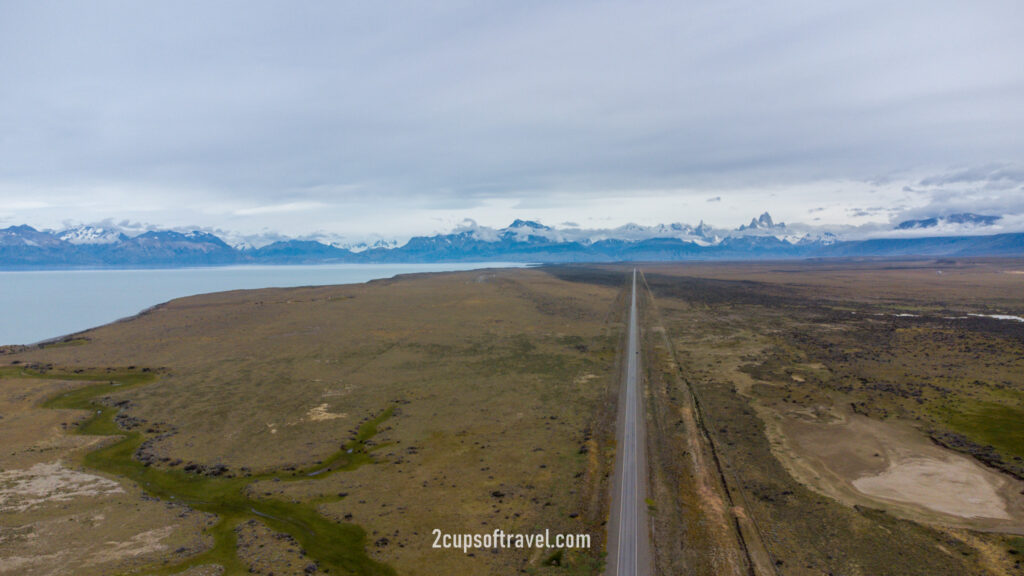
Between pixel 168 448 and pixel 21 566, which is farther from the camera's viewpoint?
pixel 168 448

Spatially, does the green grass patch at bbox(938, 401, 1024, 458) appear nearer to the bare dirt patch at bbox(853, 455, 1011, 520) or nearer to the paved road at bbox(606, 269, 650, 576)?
the bare dirt patch at bbox(853, 455, 1011, 520)

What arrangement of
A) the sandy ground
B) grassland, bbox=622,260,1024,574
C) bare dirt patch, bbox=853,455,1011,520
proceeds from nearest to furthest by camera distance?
grassland, bbox=622,260,1024,574
the sandy ground
bare dirt patch, bbox=853,455,1011,520

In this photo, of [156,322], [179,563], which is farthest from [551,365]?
[156,322]

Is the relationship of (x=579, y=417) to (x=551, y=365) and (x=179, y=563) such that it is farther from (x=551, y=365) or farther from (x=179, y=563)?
(x=179, y=563)

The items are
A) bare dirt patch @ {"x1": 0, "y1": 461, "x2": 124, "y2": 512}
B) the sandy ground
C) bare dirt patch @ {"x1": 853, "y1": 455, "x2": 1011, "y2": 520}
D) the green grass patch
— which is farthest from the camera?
the green grass patch

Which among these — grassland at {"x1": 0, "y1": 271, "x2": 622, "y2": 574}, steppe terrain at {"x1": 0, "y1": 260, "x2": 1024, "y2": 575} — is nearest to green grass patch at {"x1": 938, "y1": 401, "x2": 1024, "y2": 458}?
steppe terrain at {"x1": 0, "y1": 260, "x2": 1024, "y2": 575}
